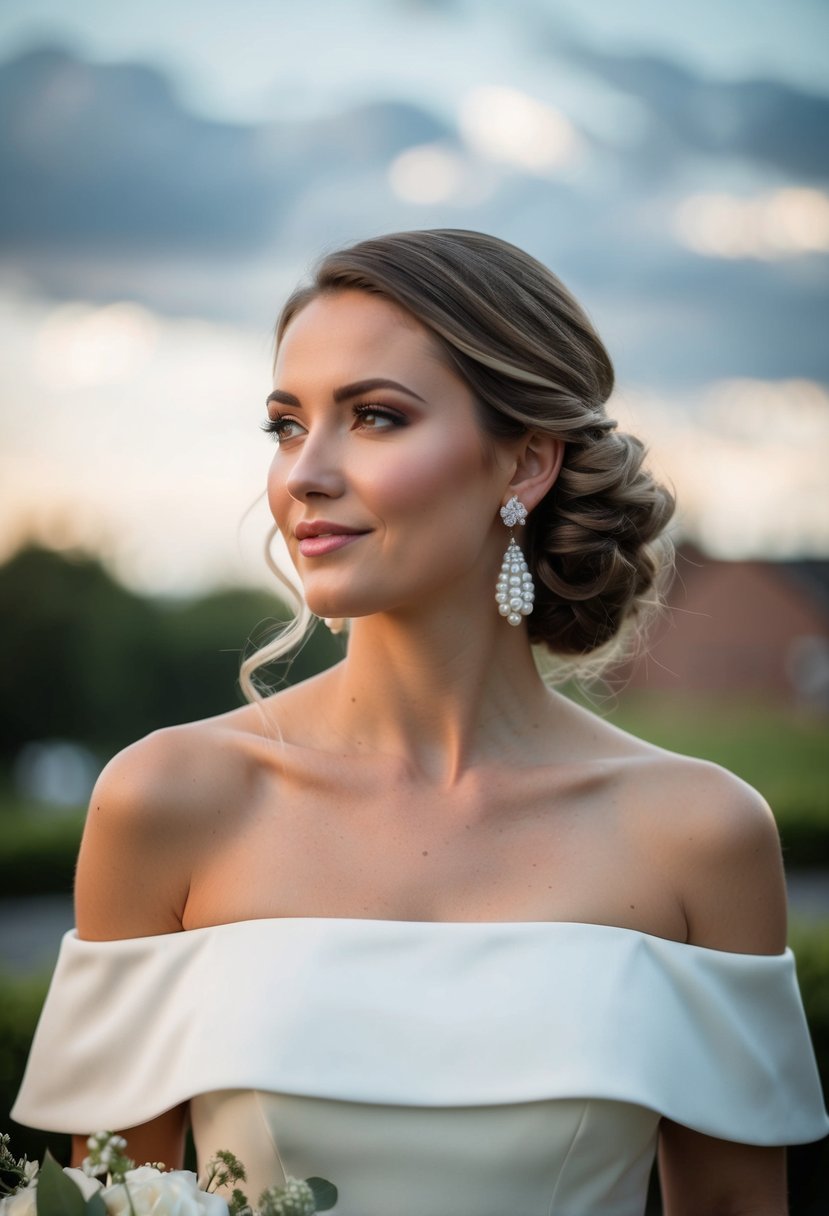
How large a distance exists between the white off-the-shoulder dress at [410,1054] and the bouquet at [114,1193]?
0.52m

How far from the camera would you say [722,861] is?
9.38 feet

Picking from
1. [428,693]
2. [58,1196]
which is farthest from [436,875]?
[58,1196]

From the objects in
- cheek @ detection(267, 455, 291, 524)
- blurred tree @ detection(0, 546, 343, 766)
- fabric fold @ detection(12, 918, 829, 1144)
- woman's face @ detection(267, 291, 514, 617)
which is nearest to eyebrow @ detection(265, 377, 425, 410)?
woman's face @ detection(267, 291, 514, 617)

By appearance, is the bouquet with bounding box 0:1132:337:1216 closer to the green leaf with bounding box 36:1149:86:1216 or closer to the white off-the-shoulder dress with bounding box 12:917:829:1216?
the green leaf with bounding box 36:1149:86:1216

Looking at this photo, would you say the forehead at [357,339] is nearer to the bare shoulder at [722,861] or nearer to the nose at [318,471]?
the nose at [318,471]

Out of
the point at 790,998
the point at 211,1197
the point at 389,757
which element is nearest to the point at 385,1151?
the point at 211,1197

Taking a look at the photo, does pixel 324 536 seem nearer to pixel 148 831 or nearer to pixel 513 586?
pixel 513 586

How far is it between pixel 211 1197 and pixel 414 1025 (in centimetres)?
69

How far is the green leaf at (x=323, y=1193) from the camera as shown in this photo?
2.13 meters

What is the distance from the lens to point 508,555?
9.87ft

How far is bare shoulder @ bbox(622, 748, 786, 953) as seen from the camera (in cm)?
286

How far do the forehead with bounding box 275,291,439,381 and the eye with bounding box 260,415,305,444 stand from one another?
123 millimetres

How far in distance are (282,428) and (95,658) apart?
33254 mm

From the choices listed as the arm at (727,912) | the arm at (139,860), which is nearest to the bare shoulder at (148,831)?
the arm at (139,860)
